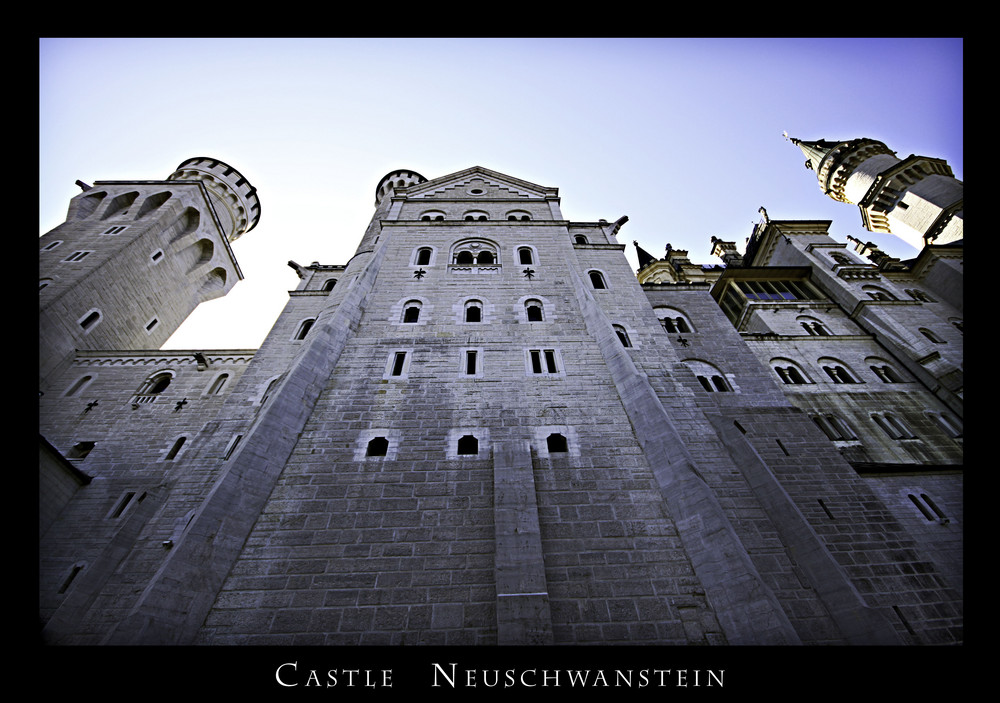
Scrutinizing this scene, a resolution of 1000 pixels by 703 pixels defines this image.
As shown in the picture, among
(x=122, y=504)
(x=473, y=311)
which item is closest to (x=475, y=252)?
(x=473, y=311)

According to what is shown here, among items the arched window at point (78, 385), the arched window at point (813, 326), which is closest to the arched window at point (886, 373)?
the arched window at point (813, 326)

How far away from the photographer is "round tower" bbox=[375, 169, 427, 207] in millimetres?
28280

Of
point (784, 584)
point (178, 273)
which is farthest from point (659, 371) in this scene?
point (178, 273)

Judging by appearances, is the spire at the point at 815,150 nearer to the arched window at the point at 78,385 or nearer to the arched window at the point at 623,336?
the arched window at the point at 623,336

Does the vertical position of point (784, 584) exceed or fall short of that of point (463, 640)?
it exceeds it

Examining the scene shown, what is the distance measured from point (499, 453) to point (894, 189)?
33733 millimetres

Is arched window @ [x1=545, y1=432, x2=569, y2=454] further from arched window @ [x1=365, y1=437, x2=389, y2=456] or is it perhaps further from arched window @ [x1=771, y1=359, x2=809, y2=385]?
arched window @ [x1=771, y1=359, x2=809, y2=385]

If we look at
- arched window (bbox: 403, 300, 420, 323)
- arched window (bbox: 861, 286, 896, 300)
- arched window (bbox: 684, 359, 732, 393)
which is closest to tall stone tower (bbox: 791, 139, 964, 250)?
arched window (bbox: 861, 286, 896, 300)

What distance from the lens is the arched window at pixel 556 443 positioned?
31.8ft

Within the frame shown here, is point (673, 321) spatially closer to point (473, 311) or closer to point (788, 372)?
point (788, 372)

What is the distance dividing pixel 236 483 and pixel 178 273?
23464 mm

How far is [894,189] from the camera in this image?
28922 mm
